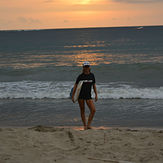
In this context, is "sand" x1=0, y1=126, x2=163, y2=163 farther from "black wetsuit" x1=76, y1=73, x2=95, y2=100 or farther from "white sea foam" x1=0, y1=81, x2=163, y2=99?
"white sea foam" x1=0, y1=81, x2=163, y2=99

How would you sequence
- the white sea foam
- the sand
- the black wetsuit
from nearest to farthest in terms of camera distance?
the sand
the black wetsuit
the white sea foam

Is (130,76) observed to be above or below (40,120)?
above

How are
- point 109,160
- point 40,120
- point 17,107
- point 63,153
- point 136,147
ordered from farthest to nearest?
point 17,107 → point 40,120 → point 136,147 → point 63,153 → point 109,160

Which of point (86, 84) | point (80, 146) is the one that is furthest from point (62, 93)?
point (80, 146)

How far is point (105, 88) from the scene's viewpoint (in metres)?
12.6

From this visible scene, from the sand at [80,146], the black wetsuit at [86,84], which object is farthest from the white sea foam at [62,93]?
the sand at [80,146]

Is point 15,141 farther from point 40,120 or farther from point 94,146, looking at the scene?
point 40,120

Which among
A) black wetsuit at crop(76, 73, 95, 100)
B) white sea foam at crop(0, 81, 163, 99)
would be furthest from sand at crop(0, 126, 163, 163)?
white sea foam at crop(0, 81, 163, 99)

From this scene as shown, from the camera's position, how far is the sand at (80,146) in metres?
4.29

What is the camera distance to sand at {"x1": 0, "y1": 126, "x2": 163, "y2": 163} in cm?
429

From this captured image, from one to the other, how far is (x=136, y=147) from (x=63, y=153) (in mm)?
1359

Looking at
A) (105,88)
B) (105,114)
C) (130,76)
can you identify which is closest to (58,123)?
(105,114)

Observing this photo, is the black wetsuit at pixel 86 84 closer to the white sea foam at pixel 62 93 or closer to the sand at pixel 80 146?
the sand at pixel 80 146

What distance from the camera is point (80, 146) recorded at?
501cm
